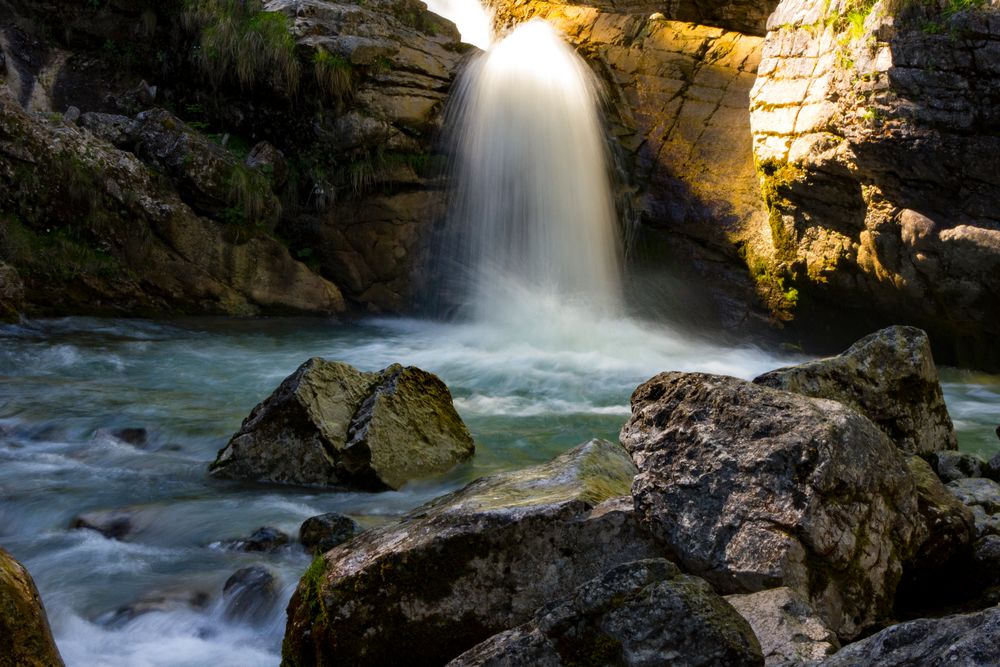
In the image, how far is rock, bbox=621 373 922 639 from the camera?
2.99 meters

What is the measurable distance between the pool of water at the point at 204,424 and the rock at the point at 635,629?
5.36 feet

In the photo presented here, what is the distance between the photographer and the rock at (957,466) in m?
4.45

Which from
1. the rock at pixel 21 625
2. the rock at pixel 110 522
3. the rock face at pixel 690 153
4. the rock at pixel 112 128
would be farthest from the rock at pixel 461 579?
the rock at pixel 112 128

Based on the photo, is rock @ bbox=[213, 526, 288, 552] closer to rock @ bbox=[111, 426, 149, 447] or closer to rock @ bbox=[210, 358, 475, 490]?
rock @ bbox=[210, 358, 475, 490]

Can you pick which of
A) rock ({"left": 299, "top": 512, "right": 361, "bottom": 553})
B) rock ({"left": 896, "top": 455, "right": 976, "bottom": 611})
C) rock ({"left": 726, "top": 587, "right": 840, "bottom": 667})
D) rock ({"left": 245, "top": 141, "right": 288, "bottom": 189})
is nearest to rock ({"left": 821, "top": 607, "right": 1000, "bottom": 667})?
rock ({"left": 726, "top": 587, "right": 840, "bottom": 667})

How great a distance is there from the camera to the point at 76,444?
647 cm

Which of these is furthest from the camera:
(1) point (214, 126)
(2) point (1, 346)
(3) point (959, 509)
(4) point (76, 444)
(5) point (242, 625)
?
(1) point (214, 126)

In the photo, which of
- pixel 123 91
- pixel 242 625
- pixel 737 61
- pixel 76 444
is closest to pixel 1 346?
pixel 76 444

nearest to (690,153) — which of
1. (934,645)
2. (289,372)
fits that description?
(289,372)

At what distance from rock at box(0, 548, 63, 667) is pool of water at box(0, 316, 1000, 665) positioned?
76cm

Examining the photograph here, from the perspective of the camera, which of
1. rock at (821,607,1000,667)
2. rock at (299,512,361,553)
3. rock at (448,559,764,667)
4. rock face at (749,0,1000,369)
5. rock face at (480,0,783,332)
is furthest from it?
rock face at (480,0,783,332)

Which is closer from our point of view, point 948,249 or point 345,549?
point 345,549

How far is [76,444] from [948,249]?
805 cm

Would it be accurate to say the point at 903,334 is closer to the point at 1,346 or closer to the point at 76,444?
the point at 76,444
